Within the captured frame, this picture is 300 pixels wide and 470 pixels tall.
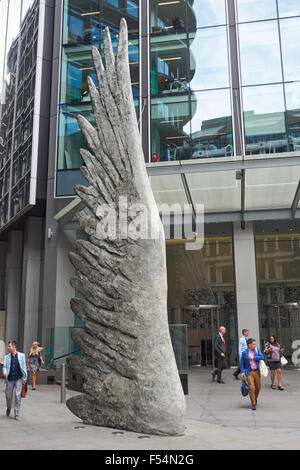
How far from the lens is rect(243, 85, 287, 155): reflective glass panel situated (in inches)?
635

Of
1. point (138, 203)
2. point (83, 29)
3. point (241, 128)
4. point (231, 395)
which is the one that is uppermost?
point (83, 29)

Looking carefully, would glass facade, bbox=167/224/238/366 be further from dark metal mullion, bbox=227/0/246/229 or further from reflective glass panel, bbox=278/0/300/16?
reflective glass panel, bbox=278/0/300/16

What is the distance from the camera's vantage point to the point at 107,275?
7008 mm

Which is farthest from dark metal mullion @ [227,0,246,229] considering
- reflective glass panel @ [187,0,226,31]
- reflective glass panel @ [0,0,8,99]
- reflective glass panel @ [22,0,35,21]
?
reflective glass panel @ [0,0,8,99]

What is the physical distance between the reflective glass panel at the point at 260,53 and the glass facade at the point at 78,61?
176 inches

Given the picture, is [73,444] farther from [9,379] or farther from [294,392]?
[294,392]

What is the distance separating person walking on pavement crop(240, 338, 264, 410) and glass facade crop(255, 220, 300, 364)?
26.1 feet

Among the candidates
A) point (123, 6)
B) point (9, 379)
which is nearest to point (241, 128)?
point (123, 6)

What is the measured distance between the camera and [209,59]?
1742 centimetres

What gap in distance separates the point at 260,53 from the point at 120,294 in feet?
45.5

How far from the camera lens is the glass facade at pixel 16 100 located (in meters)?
20.2

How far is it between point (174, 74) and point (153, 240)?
42.2ft

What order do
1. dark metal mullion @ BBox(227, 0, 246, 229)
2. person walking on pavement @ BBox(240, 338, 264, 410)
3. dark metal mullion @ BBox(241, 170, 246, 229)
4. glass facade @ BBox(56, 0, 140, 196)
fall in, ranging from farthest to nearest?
1. glass facade @ BBox(56, 0, 140, 196)
2. dark metal mullion @ BBox(227, 0, 246, 229)
3. dark metal mullion @ BBox(241, 170, 246, 229)
4. person walking on pavement @ BBox(240, 338, 264, 410)

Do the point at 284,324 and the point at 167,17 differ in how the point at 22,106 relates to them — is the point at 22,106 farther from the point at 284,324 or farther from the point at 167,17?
the point at 284,324
